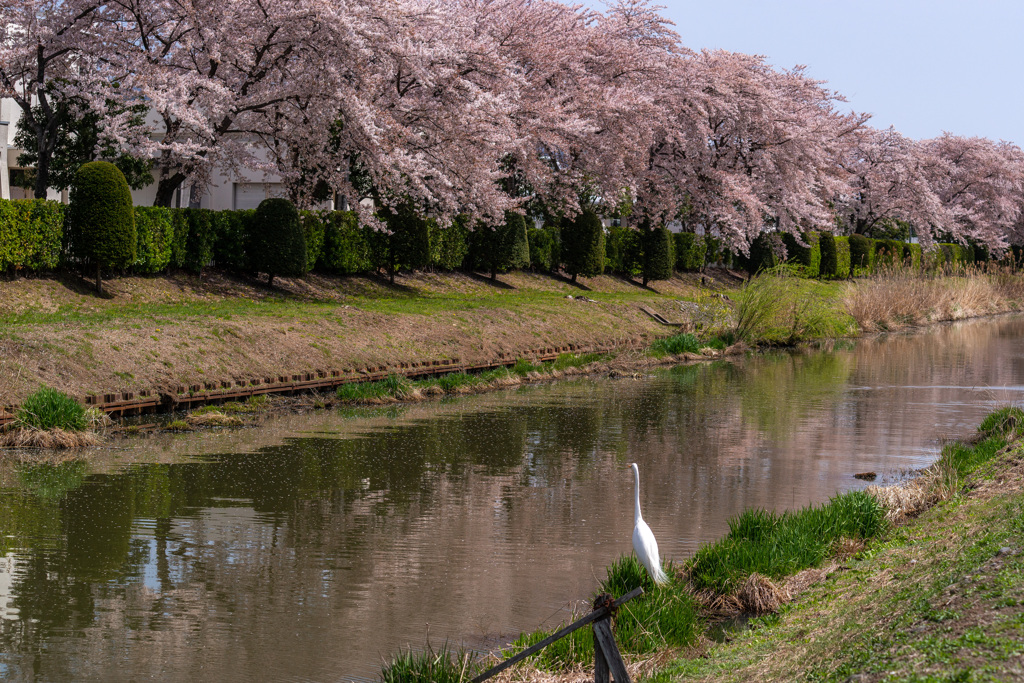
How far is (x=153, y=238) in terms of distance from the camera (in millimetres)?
22531

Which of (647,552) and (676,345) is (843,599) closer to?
(647,552)

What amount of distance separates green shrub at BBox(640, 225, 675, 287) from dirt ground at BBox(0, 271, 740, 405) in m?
6.83

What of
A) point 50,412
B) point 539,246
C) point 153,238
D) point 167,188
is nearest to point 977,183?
point 539,246

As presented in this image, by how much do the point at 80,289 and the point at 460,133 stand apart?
10.3m

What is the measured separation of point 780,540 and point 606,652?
3.78 metres

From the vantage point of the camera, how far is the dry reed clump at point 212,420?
1394 centimetres

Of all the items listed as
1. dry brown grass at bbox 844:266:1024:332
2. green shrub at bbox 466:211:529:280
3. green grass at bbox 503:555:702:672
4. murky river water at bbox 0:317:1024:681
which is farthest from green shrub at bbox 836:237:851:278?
green grass at bbox 503:555:702:672

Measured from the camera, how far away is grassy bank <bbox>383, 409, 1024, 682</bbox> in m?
4.64

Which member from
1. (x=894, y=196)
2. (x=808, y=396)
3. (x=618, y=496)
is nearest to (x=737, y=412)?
(x=808, y=396)

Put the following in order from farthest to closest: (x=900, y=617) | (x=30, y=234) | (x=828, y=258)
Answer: (x=828, y=258) < (x=30, y=234) < (x=900, y=617)

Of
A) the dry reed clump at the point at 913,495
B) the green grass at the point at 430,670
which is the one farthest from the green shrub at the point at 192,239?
the green grass at the point at 430,670

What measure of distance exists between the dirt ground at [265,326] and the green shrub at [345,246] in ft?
1.59

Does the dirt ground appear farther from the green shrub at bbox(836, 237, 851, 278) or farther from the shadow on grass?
the green shrub at bbox(836, 237, 851, 278)

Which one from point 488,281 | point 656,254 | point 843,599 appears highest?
point 656,254
